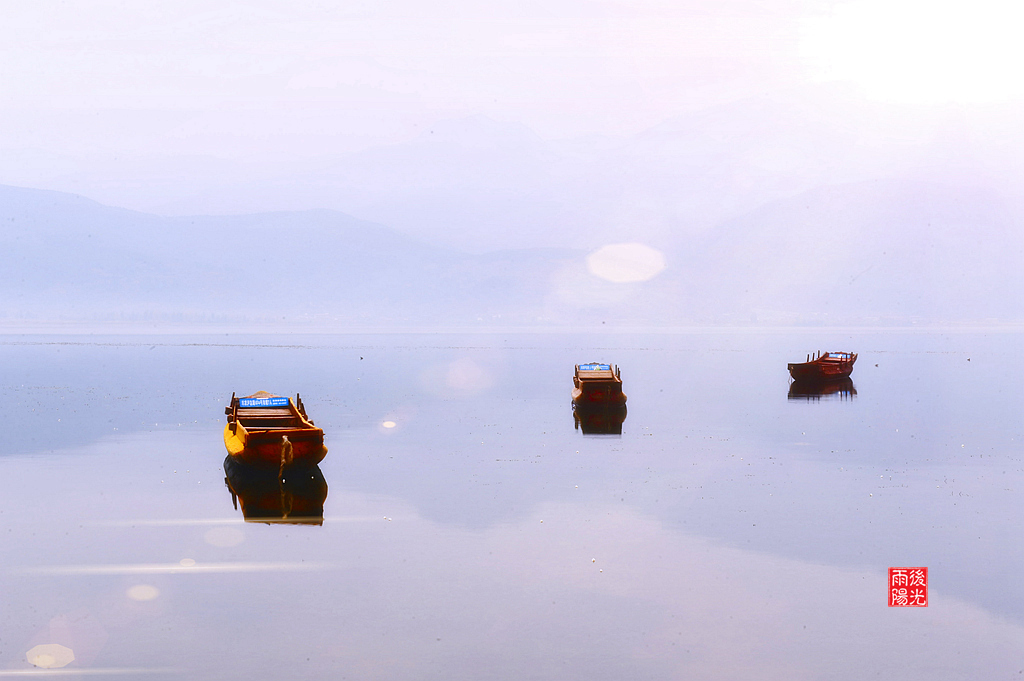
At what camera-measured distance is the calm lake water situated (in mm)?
24906

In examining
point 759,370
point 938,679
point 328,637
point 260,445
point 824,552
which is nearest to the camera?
point 938,679

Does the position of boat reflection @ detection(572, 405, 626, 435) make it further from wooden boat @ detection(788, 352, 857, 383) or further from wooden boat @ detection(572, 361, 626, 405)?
wooden boat @ detection(788, 352, 857, 383)

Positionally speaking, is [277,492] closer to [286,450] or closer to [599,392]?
[286,450]

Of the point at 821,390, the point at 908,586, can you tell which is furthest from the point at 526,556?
the point at 821,390

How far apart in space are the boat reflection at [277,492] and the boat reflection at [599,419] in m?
28.1

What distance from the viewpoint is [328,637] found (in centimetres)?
2561

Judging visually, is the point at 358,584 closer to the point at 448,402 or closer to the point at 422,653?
the point at 422,653

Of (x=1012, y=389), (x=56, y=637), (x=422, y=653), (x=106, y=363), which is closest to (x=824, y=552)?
(x=422, y=653)

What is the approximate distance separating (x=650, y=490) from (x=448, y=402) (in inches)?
2257

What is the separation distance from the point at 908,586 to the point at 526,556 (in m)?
13.2

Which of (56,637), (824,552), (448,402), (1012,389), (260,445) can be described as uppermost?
(1012,389)

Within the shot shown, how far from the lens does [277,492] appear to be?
152 ft

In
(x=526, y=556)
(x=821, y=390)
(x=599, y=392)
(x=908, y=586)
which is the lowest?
(x=526, y=556)

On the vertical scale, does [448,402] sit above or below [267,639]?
above
